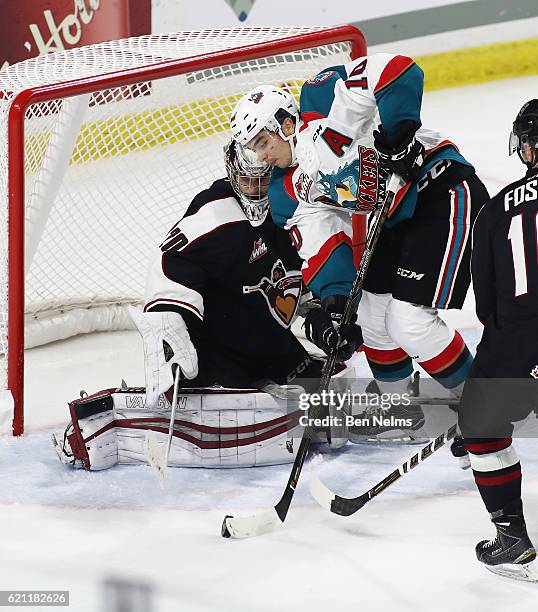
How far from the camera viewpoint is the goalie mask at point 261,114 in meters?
2.40

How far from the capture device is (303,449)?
2.34 meters

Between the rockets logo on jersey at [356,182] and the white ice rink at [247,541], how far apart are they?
0.58m

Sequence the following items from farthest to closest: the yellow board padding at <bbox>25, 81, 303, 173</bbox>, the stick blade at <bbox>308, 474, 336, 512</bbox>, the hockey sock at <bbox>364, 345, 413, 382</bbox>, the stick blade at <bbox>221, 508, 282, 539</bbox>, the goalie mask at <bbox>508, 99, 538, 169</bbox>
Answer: the yellow board padding at <bbox>25, 81, 303, 173</bbox>
the hockey sock at <bbox>364, 345, 413, 382</bbox>
the stick blade at <bbox>308, 474, 336, 512</bbox>
the stick blade at <bbox>221, 508, 282, 539</bbox>
the goalie mask at <bbox>508, 99, 538, 169</bbox>

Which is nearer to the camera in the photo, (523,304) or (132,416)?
(523,304)

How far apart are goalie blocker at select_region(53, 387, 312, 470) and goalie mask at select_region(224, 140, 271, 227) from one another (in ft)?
1.29

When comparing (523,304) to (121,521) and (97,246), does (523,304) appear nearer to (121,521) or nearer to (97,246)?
(121,521)

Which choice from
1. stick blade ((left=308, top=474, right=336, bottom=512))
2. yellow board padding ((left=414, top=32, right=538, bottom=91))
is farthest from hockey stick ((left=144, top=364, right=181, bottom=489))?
yellow board padding ((left=414, top=32, right=538, bottom=91))

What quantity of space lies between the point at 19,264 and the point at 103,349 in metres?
0.71

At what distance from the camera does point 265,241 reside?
8.61ft

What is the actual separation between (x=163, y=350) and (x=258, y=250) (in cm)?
32

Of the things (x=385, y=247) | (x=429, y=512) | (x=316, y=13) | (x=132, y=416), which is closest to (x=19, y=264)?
(x=132, y=416)

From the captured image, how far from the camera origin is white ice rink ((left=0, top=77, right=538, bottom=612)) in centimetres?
197

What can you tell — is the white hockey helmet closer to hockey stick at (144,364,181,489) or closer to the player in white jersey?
the player in white jersey

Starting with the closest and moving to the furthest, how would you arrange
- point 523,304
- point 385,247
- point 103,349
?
point 523,304
point 385,247
point 103,349
